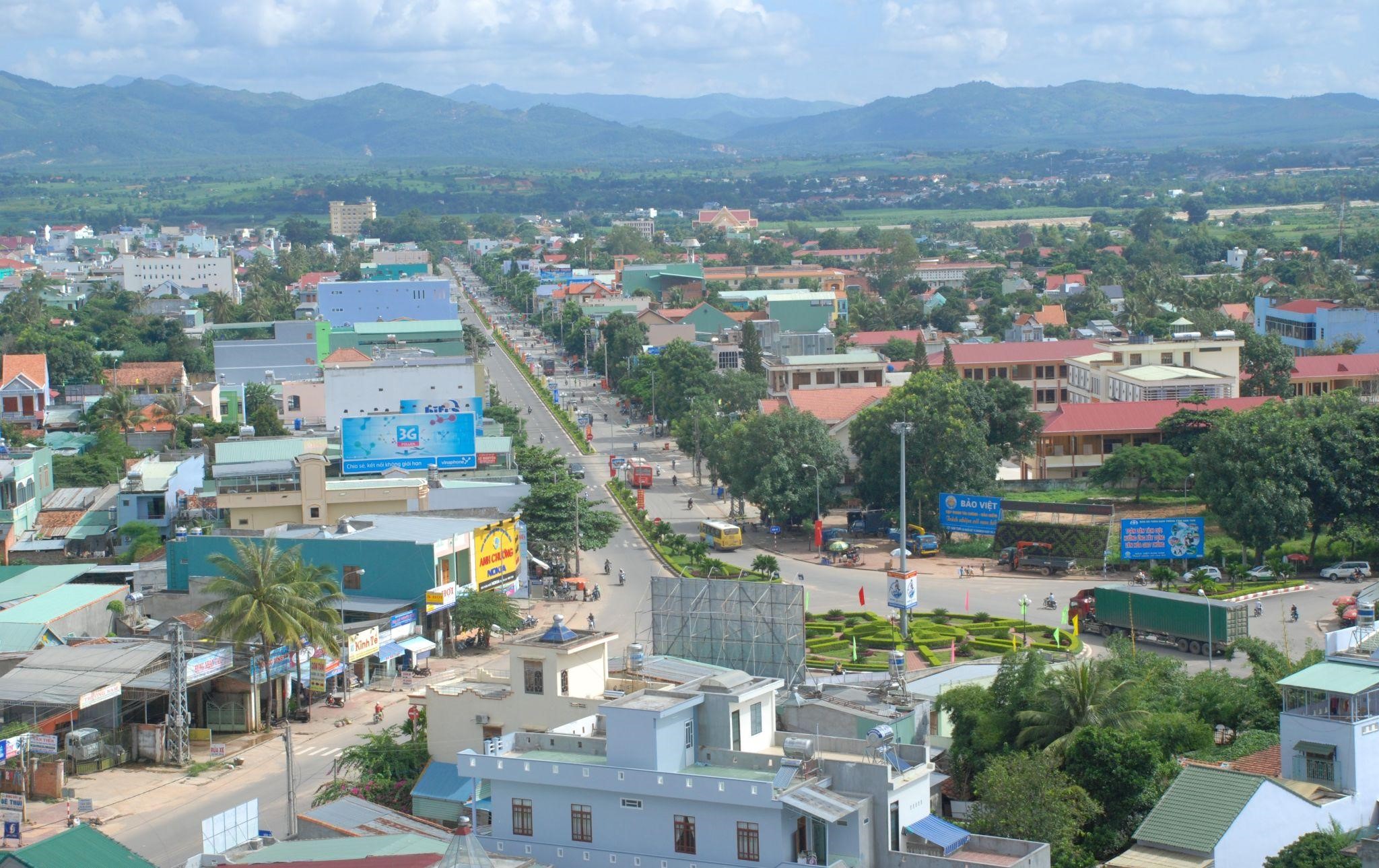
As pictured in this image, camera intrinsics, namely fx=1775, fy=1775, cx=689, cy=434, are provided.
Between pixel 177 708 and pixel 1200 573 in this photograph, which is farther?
pixel 1200 573

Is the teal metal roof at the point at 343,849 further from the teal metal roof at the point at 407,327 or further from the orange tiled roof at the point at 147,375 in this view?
the teal metal roof at the point at 407,327

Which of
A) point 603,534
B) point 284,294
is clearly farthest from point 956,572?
point 284,294

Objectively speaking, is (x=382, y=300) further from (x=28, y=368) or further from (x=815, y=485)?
(x=815, y=485)

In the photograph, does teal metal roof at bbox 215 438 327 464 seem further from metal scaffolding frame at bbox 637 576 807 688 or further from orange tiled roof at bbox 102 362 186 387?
orange tiled roof at bbox 102 362 186 387

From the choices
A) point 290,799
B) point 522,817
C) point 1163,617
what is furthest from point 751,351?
point 522,817

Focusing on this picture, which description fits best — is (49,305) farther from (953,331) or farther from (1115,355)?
(1115,355)

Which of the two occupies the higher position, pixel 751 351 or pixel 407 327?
pixel 407 327

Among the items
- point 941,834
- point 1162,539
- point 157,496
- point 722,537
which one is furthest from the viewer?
point 722,537
